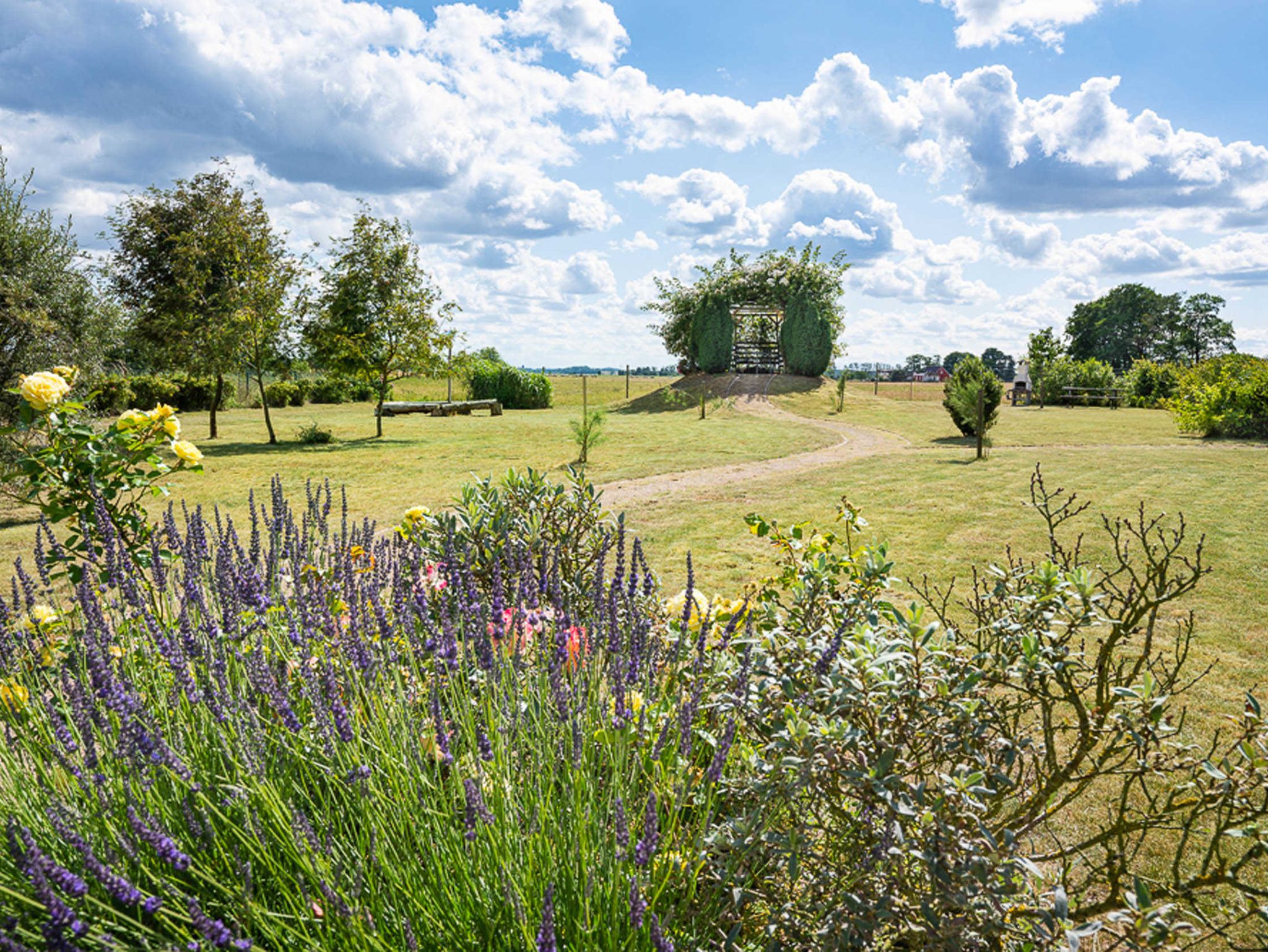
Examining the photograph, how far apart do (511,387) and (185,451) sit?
30.0 metres

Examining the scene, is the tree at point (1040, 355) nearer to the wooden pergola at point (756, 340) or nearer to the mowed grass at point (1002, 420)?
the mowed grass at point (1002, 420)

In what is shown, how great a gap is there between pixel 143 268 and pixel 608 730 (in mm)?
31077

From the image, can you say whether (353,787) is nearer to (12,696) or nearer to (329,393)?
(12,696)

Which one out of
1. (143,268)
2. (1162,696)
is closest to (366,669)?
(1162,696)

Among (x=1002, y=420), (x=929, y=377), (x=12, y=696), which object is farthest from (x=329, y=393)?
(x=929, y=377)

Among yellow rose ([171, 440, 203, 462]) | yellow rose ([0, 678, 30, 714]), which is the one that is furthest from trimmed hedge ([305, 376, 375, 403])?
yellow rose ([0, 678, 30, 714])

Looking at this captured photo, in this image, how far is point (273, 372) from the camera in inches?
815

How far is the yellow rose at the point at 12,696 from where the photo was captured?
6.91 ft

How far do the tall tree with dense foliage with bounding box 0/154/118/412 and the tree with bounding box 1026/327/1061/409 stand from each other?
39.9 m

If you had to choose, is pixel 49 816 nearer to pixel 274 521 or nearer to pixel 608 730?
pixel 608 730

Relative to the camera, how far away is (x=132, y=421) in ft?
13.6

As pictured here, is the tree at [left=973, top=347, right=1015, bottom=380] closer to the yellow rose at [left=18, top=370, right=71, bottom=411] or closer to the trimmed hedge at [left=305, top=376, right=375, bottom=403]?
the trimmed hedge at [left=305, top=376, right=375, bottom=403]

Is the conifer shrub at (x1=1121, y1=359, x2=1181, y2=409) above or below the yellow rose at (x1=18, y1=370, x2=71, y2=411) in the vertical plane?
above

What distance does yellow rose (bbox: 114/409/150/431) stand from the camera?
413cm
